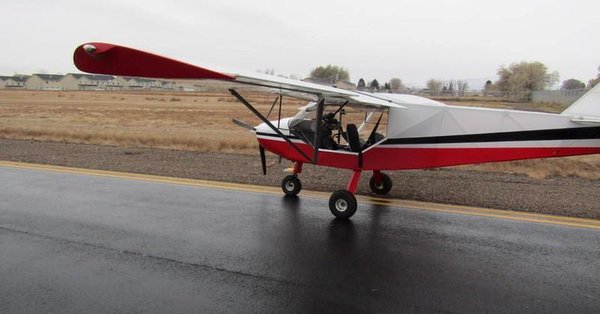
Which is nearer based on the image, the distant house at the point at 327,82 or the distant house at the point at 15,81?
the distant house at the point at 327,82

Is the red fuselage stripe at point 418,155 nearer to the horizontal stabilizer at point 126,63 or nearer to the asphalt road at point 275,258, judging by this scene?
the asphalt road at point 275,258

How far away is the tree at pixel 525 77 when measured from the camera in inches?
2936

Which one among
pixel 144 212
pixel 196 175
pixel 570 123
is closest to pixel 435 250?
pixel 570 123

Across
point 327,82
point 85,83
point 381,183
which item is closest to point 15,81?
point 85,83

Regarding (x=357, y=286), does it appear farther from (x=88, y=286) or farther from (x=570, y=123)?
(x=570, y=123)

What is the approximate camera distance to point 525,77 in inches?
3044

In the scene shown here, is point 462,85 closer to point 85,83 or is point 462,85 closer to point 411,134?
point 411,134

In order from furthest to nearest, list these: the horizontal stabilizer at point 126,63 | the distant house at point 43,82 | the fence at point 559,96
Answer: the distant house at point 43,82, the fence at point 559,96, the horizontal stabilizer at point 126,63

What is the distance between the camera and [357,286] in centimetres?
429

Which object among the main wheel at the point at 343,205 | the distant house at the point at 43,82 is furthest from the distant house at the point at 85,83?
the main wheel at the point at 343,205

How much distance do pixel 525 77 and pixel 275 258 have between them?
8323cm

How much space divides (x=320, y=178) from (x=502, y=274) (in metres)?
5.55

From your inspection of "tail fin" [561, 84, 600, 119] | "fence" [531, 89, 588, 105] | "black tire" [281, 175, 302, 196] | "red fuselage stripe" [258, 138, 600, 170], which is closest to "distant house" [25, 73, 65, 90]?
"fence" [531, 89, 588, 105]

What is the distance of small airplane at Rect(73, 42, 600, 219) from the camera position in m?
6.20
